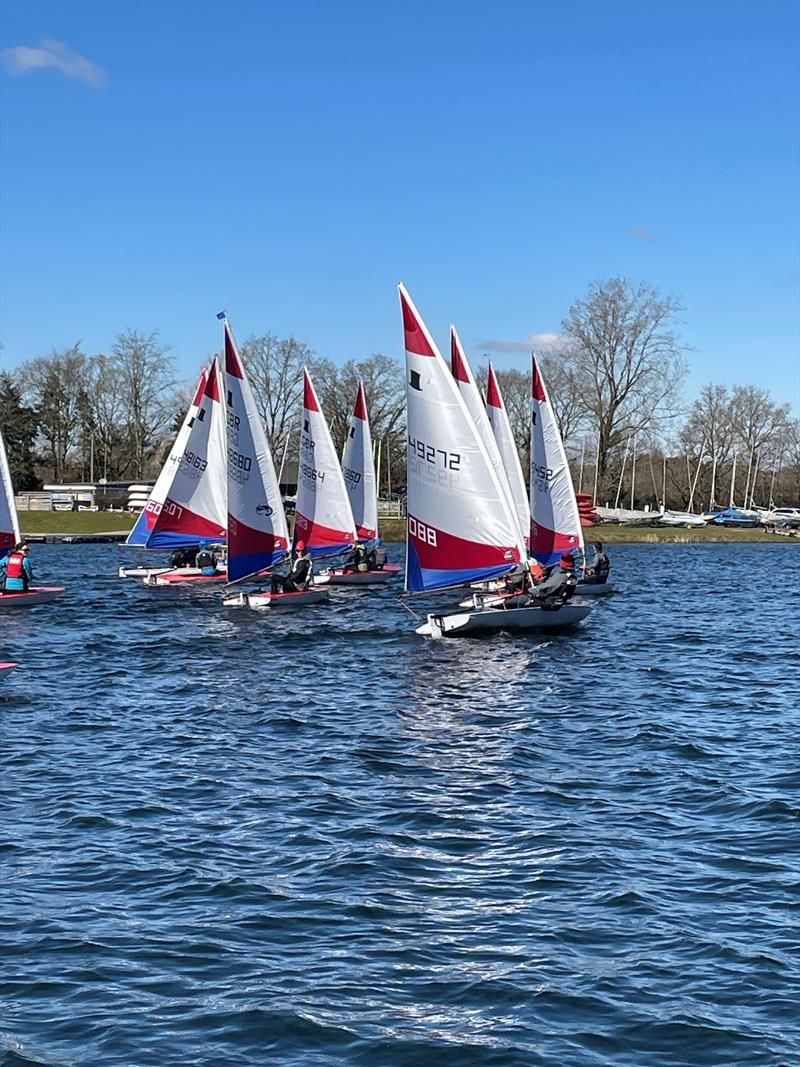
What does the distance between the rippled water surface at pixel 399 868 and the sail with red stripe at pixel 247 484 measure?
11977 mm

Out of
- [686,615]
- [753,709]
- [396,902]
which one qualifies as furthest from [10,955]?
[686,615]

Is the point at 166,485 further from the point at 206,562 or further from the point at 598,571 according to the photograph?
the point at 598,571

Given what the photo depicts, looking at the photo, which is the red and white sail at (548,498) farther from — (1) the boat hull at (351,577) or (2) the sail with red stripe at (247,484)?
(2) the sail with red stripe at (247,484)

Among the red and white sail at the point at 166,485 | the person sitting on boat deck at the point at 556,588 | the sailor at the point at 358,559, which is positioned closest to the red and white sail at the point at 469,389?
the person sitting on boat deck at the point at 556,588

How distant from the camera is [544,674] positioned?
2592 centimetres

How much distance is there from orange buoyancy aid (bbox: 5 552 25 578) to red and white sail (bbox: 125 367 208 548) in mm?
10319

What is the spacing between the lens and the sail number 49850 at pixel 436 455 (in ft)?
98.3

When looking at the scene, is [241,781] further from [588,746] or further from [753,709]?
[753,709]

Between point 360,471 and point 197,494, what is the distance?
7.39 m

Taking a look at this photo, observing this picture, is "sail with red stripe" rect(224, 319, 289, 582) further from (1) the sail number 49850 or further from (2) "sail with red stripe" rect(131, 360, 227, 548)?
(1) the sail number 49850

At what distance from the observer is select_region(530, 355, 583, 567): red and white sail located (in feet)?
135

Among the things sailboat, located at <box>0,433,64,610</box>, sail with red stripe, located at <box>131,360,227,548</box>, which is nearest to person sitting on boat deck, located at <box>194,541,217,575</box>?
sail with red stripe, located at <box>131,360,227,548</box>

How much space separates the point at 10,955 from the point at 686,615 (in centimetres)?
3289

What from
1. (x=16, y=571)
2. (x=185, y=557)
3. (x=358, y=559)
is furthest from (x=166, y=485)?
(x=16, y=571)
